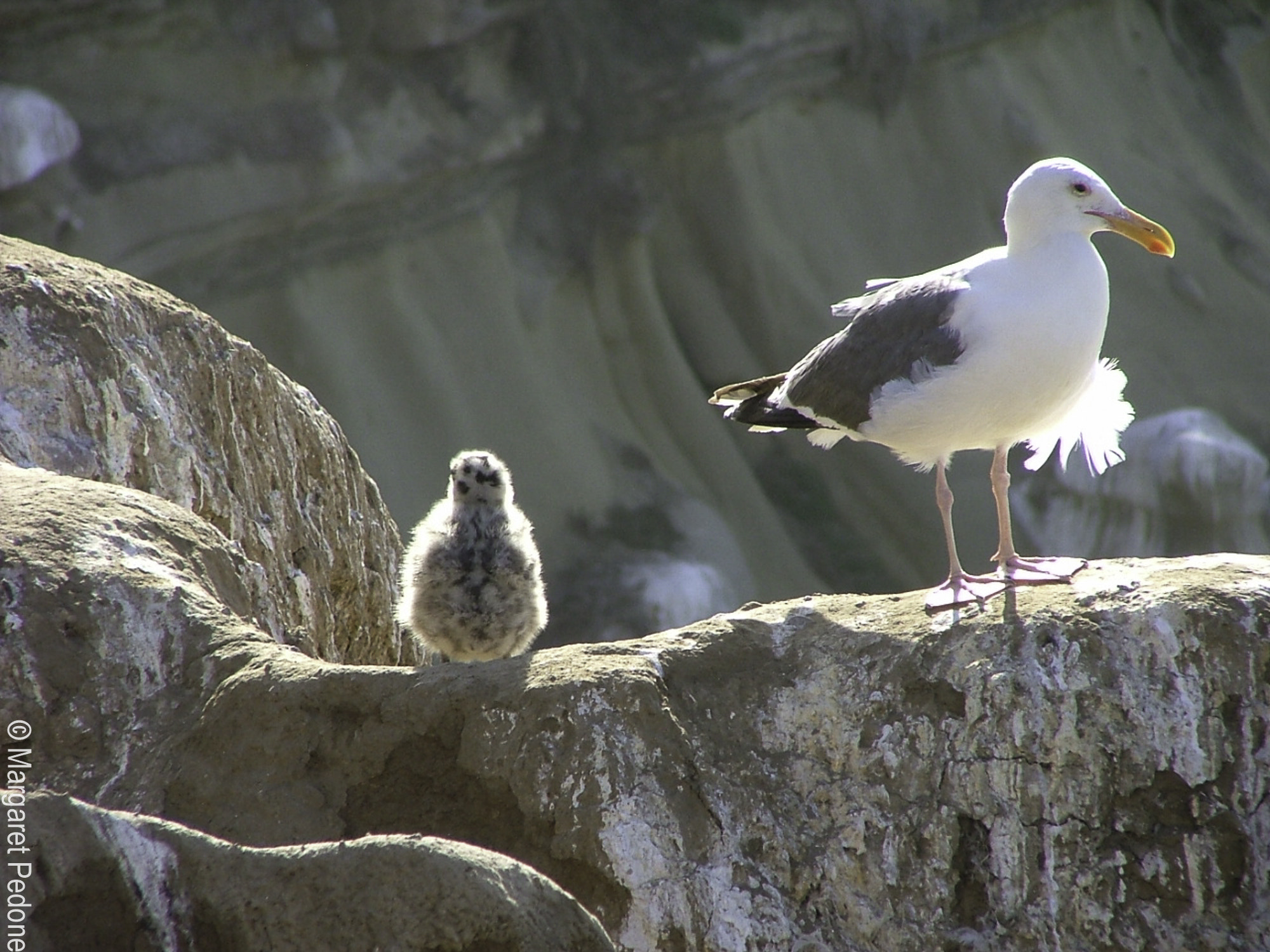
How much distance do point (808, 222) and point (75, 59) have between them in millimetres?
7006

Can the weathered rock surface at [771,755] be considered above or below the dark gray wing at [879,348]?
below

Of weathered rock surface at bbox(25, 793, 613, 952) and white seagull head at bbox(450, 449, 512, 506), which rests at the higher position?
white seagull head at bbox(450, 449, 512, 506)

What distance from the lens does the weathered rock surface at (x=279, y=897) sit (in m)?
2.27

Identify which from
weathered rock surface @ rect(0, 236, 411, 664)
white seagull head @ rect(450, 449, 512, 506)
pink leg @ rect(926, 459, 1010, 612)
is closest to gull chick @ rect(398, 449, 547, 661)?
white seagull head @ rect(450, 449, 512, 506)

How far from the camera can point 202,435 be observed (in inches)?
187

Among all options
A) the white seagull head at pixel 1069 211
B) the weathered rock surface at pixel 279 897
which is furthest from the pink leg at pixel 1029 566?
the weathered rock surface at pixel 279 897

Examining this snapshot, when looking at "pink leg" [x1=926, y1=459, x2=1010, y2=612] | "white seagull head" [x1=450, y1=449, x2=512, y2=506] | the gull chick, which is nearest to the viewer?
"pink leg" [x1=926, y1=459, x2=1010, y2=612]

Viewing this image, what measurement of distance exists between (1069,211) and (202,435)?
2.76 meters

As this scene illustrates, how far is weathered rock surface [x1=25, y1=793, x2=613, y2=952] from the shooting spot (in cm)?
227

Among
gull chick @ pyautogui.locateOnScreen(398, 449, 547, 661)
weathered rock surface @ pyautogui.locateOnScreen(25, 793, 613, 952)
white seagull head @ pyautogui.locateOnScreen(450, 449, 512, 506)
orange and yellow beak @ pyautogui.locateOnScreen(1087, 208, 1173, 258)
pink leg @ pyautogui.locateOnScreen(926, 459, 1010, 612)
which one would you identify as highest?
orange and yellow beak @ pyautogui.locateOnScreen(1087, 208, 1173, 258)

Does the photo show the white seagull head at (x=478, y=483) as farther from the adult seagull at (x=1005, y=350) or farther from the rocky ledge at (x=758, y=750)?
the rocky ledge at (x=758, y=750)

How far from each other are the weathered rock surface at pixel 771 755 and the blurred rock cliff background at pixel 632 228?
903 centimetres

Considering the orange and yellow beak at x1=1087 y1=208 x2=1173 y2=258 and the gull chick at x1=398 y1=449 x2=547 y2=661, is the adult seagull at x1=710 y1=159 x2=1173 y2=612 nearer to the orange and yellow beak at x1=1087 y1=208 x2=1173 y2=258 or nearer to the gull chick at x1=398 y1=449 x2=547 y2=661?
the orange and yellow beak at x1=1087 y1=208 x2=1173 y2=258

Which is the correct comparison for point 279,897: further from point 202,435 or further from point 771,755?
point 202,435
